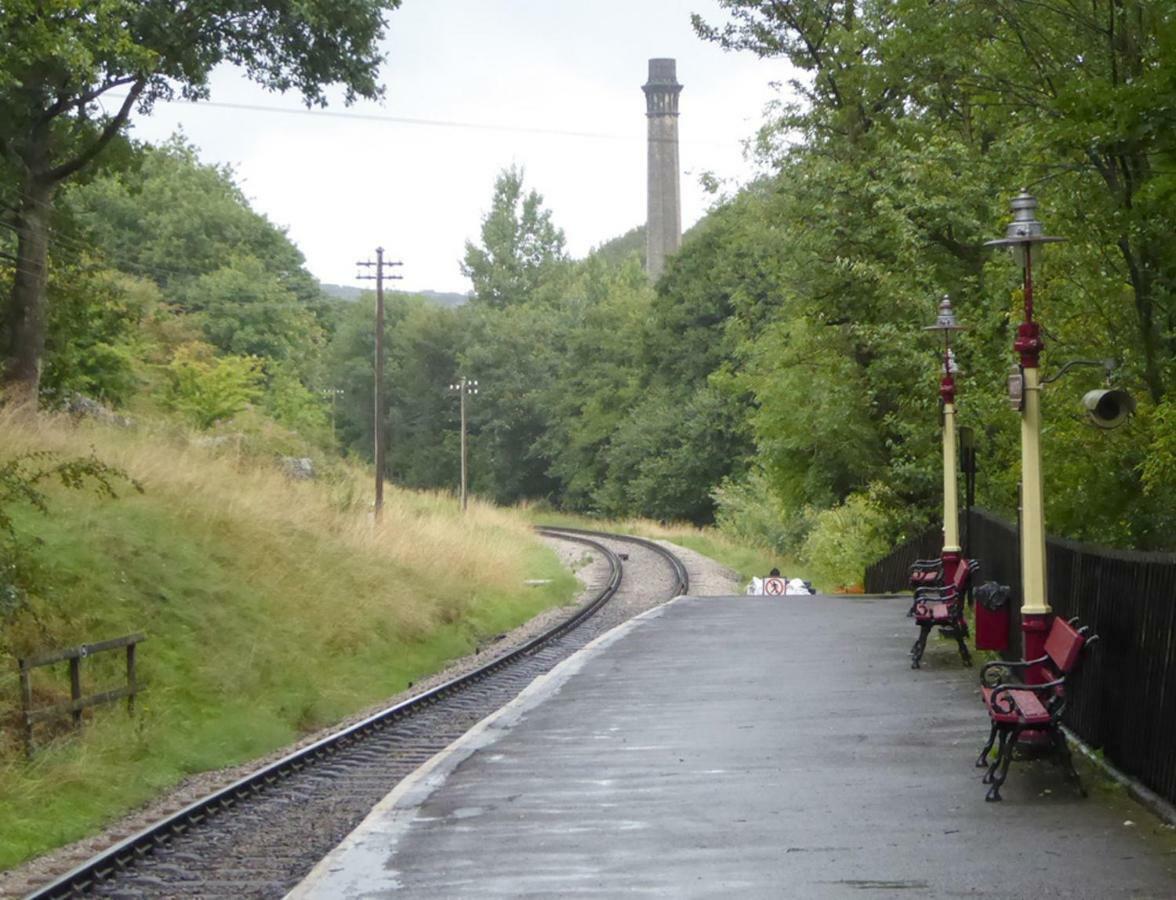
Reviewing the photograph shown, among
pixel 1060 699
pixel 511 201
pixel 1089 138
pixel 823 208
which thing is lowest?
pixel 1060 699

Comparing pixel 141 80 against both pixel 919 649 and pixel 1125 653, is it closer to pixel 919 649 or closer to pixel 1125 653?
pixel 919 649

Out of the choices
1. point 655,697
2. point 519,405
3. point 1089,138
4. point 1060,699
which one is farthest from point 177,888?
point 519,405

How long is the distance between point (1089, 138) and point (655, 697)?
698cm

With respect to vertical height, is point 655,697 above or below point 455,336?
below

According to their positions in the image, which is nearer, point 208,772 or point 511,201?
point 208,772

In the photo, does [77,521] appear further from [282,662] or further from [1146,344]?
[1146,344]

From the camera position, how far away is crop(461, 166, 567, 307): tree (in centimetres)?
12962

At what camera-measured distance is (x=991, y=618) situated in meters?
15.9

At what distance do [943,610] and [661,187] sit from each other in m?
93.4

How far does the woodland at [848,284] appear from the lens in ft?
61.2

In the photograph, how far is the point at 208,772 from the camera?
16.2m

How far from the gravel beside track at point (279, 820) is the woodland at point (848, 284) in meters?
4.25

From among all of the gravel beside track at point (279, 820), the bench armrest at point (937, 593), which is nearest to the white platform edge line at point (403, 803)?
the gravel beside track at point (279, 820)

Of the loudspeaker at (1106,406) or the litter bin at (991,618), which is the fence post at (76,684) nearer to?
the litter bin at (991,618)
